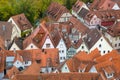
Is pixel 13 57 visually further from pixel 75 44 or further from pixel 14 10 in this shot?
pixel 14 10

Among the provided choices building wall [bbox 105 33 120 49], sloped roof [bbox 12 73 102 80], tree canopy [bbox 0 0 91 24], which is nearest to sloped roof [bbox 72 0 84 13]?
tree canopy [bbox 0 0 91 24]

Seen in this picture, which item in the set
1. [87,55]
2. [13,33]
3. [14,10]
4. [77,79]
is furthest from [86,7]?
[77,79]

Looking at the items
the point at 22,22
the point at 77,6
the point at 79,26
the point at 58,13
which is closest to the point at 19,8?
the point at 58,13

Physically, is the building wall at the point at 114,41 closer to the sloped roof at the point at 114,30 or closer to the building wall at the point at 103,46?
the sloped roof at the point at 114,30

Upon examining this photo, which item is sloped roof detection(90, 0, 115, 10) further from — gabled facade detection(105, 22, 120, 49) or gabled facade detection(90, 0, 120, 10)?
gabled facade detection(105, 22, 120, 49)

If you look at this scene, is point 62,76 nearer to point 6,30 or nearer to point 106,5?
point 6,30

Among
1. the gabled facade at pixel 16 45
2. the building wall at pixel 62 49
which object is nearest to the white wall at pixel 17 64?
the gabled facade at pixel 16 45
